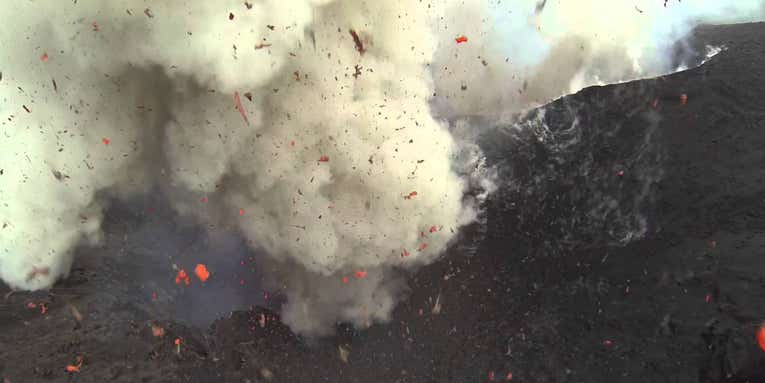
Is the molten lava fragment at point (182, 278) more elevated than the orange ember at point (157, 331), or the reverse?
the molten lava fragment at point (182, 278)

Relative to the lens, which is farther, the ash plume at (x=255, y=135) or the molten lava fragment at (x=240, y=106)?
the molten lava fragment at (x=240, y=106)

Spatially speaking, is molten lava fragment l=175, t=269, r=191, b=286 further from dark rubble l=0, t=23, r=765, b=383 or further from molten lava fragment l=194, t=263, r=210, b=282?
dark rubble l=0, t=23, r=765, b=383

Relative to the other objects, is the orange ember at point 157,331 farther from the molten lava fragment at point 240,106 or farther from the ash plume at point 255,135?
the molten lava fragment at point 240,106

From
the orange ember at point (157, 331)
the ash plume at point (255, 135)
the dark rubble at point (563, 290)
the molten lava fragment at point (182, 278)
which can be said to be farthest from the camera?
the molten lava fragment at point (182, 278)

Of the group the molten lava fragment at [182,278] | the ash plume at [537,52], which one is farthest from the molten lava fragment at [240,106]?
the ash plume at [537,52]

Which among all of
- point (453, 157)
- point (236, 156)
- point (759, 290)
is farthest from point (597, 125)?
point (236, 156)

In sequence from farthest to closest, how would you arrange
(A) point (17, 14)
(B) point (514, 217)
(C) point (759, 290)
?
(B) point (514, 217) → (C) point (759, 290) → (A) point (17, 14)

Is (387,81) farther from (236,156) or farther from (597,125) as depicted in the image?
(597,125)
